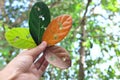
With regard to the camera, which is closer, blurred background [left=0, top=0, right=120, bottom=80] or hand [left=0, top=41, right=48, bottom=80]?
hand [left=0, top=41, right=48, bottom=80]

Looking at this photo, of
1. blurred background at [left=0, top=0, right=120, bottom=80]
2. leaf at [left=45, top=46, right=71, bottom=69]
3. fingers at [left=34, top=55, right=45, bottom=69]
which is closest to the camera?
leaf at [left=45, top=46, right=71, bottom=69]

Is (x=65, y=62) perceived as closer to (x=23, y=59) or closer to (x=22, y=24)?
(x=23, y=59)

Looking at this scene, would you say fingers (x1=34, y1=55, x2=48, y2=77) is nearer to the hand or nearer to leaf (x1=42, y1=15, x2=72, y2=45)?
the hand

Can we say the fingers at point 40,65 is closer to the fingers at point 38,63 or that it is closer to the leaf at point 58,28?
the fingers at point 38,63

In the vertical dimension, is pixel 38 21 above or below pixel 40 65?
above

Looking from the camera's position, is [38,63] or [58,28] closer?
[58,28]

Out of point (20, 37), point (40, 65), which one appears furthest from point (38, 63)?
point (20, 37)

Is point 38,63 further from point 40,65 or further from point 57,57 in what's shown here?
point 57,57

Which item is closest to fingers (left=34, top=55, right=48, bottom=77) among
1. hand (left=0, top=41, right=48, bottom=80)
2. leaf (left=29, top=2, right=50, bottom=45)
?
hand (left=0, top=41, right=48, bottom=80)
